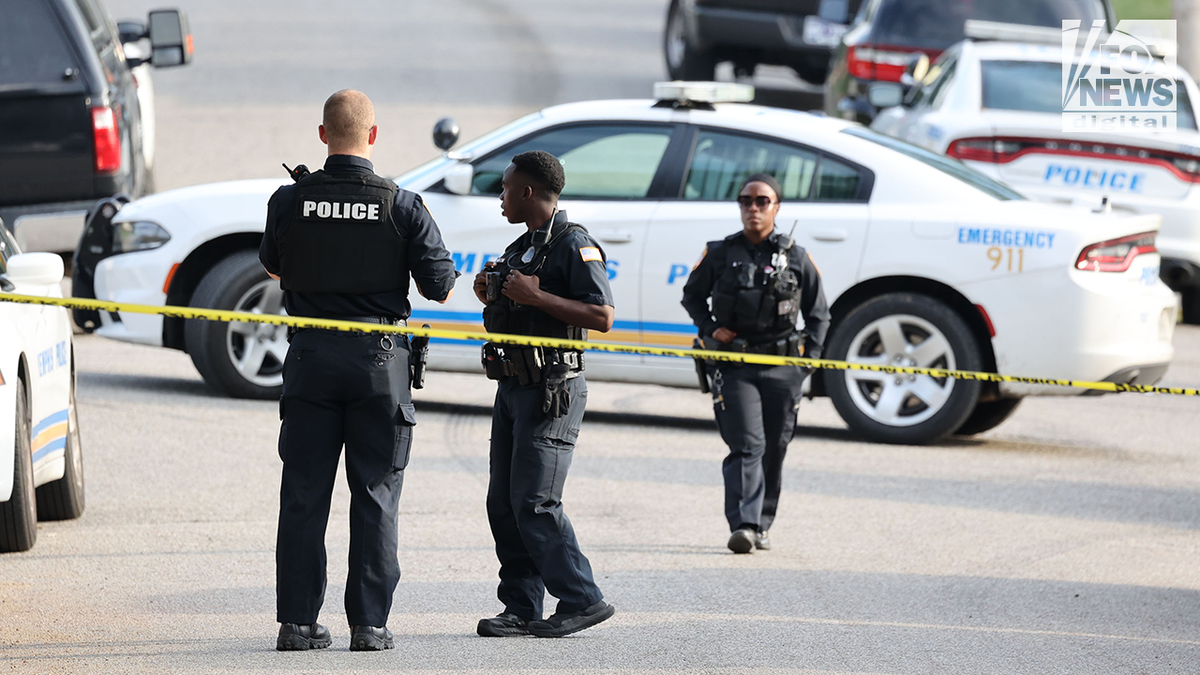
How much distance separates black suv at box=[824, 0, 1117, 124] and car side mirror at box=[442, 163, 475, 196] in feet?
19.4

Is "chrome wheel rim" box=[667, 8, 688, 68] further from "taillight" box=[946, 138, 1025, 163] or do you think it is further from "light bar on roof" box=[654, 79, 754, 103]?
"light bar on roof" box=[654, 79, 754, 103]

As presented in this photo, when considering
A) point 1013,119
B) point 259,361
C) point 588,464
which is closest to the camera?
point 588,464

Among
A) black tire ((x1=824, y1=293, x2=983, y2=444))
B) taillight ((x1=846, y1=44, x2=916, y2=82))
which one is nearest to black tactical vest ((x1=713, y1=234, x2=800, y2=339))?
black tire ((x1=824, y1=293, x2=983, y2=444))

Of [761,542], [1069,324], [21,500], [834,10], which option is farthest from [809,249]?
[834,10]

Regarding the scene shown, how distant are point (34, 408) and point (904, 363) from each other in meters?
4.64

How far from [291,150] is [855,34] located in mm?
5624

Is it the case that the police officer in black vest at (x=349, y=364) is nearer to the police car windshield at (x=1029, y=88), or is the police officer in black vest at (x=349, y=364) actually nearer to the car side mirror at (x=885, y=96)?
the police car windshield at (x=1029, y=88)

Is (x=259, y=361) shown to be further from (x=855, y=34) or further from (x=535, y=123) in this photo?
(x=855, y=34)

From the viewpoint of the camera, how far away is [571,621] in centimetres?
543

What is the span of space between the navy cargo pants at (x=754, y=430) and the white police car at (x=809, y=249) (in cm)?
197

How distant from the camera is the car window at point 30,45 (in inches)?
409

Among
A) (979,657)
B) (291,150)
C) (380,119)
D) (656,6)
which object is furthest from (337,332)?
(656,6)

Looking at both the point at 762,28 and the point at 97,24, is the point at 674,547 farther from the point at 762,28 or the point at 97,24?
the point at 762,28

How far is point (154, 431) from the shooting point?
862cm
